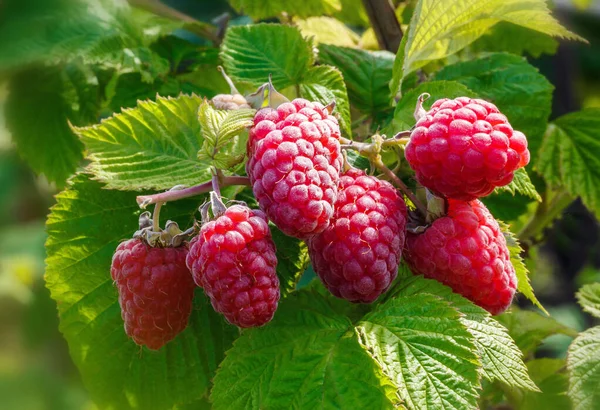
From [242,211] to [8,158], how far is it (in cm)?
81

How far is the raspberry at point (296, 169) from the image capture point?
62 cm

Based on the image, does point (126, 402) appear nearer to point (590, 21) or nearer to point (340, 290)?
point (340, 290)

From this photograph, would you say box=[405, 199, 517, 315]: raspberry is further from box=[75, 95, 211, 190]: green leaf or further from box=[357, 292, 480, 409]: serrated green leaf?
box=[75, 95, 211, 190]: green leaf

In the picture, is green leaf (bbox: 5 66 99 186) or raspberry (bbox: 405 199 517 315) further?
green leaf (bbox: 5 66 99 186)

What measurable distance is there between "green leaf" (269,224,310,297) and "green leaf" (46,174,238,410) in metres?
0.10

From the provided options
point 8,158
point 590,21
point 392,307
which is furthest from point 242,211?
point 590,21

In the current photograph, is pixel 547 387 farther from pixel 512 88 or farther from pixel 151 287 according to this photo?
pixel 151 287

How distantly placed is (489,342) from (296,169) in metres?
0.26

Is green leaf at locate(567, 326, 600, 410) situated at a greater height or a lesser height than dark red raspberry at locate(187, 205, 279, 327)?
lesser

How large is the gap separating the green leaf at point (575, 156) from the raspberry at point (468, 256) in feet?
1.34

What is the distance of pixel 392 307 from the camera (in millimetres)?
726

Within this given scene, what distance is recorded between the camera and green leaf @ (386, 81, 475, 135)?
84cm

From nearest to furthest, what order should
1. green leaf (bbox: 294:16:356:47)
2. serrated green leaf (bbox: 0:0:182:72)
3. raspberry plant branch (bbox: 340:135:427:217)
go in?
1. raspberry plant branch (bbox: 340:135:427:217)
2. serrated green leaf (bbox: 0:0:182:72)
3. green leaf (bbox: 294:16:356:47)

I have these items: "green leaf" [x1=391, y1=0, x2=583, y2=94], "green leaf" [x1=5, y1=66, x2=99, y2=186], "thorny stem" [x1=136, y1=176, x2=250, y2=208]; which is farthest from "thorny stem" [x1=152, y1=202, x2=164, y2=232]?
"green leaf" [x1=5, y1=66, x2=99, y2=186]
